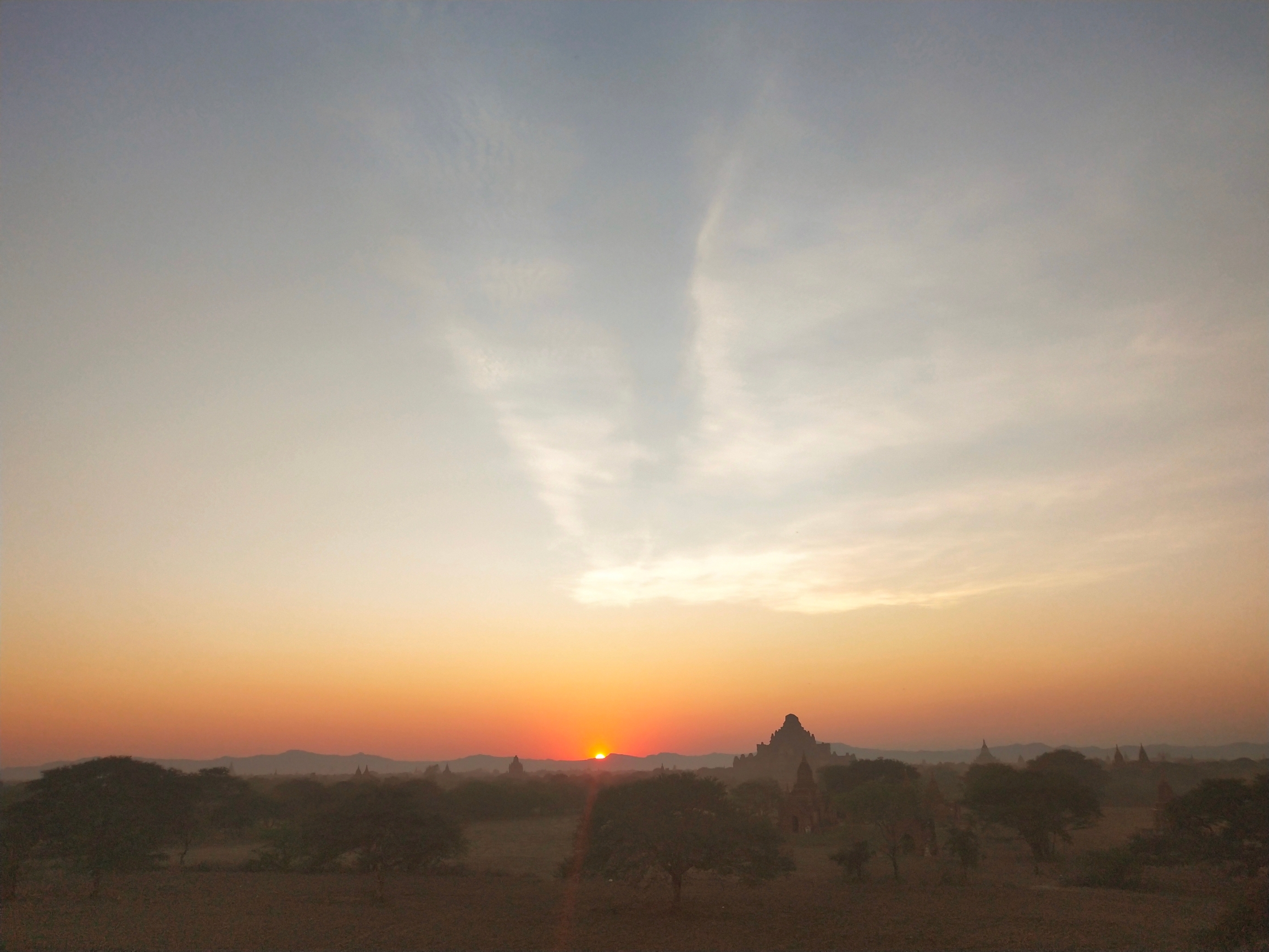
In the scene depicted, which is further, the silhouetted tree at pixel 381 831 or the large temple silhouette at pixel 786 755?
the large temple silhouette at pixel 786 755

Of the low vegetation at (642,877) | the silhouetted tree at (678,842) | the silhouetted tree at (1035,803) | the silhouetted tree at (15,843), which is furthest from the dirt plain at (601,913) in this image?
the silhouetted tree at (1035,803)

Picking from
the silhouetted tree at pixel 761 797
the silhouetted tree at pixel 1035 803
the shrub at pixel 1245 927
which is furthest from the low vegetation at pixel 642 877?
the silhouetted tree at pixel 761 797

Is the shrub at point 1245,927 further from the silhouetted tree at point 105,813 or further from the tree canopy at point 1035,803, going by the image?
the silhouetted tree at point 105,813

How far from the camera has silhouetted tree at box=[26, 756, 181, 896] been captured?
1335 inches

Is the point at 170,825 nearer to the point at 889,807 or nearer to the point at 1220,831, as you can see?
the point at 889,807

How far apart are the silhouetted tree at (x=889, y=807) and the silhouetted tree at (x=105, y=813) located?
39579mm

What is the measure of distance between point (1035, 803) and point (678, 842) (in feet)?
107

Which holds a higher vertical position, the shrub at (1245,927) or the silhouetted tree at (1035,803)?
the silhouetted tree at (1035,803)

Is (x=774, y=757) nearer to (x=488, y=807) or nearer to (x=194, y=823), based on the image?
(x=488, y=807)

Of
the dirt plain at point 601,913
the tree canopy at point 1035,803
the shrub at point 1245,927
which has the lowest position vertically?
the dirt plain at point 601,913

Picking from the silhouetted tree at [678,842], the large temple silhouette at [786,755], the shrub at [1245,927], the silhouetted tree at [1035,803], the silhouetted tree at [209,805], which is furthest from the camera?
the large temple silhouette at [786,755]

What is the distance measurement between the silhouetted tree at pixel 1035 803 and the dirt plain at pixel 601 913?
460 centimetres

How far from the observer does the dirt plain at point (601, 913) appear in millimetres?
25359

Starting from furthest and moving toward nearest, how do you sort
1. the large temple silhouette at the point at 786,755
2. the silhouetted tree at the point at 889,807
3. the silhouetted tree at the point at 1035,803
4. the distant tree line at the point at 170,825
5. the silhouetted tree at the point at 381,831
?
the large temple silhouette at the point at 786,755
the silhouetted tree at the point at 1035,803
the silhouetted tree at the point at 889,807
the distant tree line at the point at 170,825
the silhouetted tree at the point at 381,831
